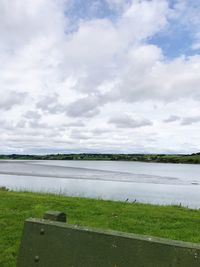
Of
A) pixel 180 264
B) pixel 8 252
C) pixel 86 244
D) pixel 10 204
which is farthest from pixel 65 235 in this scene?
pixel 10 204

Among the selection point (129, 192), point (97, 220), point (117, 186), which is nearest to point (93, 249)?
point (97, 220)

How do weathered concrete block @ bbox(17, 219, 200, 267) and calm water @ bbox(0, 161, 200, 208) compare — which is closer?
weathered concrete block @ bbox(17, 219, 200, 267)

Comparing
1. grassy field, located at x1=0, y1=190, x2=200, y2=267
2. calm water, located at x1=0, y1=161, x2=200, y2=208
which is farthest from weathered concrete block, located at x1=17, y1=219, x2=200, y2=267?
calm water, located at x1=0, y1=161, x2=200, y2=208

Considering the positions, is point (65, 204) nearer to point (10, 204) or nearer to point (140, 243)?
point (10, 204)

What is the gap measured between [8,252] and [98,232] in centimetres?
556

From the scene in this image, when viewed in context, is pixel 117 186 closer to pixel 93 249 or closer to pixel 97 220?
pixel 97 220

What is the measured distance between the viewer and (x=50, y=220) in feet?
9.70

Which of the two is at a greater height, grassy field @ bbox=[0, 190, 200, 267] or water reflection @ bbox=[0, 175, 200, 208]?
grassy field @ bbox=[0, 190, 200, 267]

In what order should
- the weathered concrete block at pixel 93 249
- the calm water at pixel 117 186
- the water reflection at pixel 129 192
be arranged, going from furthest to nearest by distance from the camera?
1. the calm water at pixel 117 186
2. the water reflection at pixel 129 192
3. the weathered concrete block at pixel 93 249

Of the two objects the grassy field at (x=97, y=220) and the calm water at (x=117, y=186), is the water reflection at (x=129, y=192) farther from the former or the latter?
the grassy field at (x=97, y=220)

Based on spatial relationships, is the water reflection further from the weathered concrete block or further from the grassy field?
the weathered concrete block

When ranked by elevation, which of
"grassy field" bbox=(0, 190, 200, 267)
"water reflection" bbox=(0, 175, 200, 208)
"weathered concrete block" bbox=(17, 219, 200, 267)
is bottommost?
"water reflection" bbox=(0, 175, 200, 208)

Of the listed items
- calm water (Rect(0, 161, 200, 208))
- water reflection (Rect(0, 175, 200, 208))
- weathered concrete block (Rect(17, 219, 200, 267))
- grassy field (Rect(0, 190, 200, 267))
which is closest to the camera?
weathered concrete block (Rect(17, 219, 200, 267))

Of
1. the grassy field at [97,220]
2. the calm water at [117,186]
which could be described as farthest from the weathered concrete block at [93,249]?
the calm water at [117,186]
